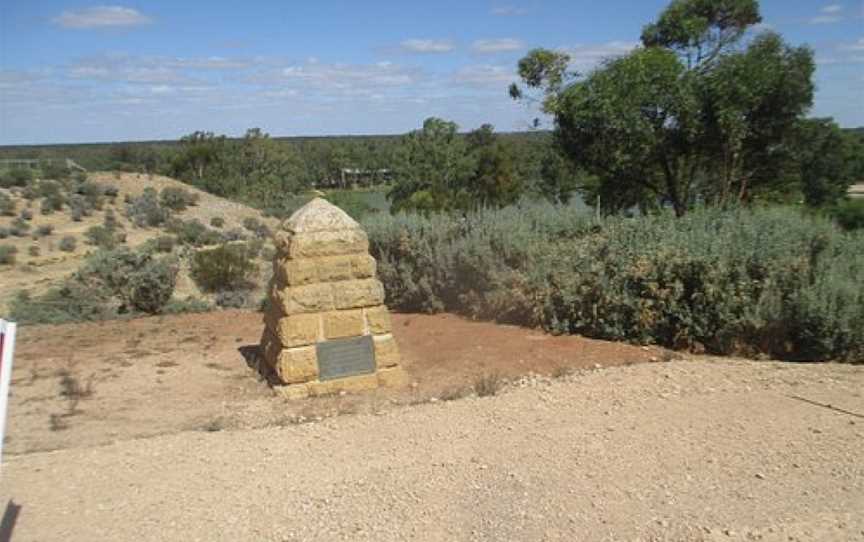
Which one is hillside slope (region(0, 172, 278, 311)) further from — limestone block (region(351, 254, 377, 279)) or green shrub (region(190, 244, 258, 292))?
limestone block (region(351, 254, 377, 279))

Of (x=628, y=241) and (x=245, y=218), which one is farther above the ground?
(x=628, y=241)

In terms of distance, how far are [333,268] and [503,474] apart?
2888 mm

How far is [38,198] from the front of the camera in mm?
30172

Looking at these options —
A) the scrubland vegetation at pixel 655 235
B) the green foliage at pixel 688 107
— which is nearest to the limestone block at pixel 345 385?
the scrubland vegetation at pixel 655 235

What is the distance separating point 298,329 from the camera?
640cm

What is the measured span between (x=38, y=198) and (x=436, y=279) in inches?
1010

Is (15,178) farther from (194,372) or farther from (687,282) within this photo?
(687,282)

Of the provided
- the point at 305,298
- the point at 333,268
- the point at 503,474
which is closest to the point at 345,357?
the point at 305,298

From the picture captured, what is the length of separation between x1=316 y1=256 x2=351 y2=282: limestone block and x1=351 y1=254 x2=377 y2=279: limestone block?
4cm

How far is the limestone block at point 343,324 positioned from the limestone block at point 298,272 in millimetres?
333

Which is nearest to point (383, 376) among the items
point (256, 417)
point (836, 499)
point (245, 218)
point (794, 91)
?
point (256, 417)

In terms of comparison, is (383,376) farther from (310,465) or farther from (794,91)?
(794,91)

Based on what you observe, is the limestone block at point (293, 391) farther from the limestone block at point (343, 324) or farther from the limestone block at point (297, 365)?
the limestone block at point (343, 324)

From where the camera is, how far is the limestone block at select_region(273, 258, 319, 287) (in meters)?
6.50
